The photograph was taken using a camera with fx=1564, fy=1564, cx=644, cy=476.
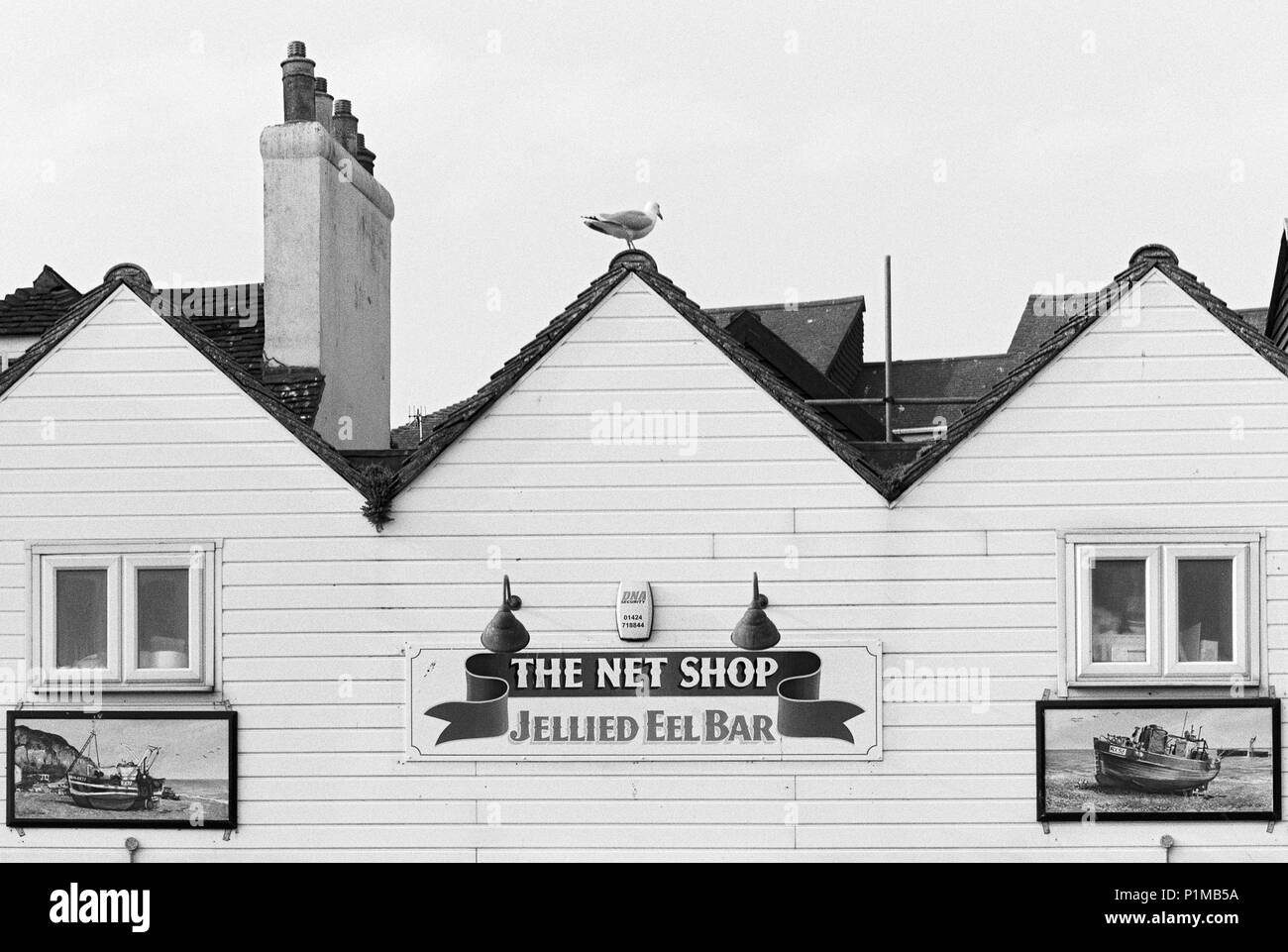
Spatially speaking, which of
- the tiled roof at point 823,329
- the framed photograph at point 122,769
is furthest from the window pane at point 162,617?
the tiled roof at point 823,329

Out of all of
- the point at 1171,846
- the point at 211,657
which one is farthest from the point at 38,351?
the point at 1171,846

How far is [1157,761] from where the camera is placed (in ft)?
34.1

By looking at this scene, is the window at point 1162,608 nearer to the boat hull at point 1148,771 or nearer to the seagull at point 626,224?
the boat hull at point 1148,771

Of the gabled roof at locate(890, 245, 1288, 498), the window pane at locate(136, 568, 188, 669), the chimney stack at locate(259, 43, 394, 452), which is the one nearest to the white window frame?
the window pane at locate(136, 568, 188, 669)

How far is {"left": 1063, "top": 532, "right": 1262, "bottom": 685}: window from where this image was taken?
34.0 feet

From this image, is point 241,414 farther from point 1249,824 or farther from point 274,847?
point 1249,824

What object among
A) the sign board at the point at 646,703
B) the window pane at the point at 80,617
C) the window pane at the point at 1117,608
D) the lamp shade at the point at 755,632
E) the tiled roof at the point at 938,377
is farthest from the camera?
the tiled roof at the point at 938,377

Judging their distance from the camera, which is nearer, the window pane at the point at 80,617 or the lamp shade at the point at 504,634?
the lamp shade at the point at 504,634

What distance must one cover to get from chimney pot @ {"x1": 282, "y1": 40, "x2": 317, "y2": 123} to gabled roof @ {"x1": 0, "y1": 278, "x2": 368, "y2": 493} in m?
3.17

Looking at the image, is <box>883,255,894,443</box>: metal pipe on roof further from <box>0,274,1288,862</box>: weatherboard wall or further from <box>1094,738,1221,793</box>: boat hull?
<box>1094,738,1221,793</box>: boat hull

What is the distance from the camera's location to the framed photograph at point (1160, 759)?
10.4 m

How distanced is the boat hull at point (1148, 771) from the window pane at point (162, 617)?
632 cm

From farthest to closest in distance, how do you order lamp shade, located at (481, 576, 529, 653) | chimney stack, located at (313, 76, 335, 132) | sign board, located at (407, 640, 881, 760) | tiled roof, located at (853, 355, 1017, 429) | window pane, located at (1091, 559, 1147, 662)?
1. tiled roof, located at (853, 355, 1017, 429)
2. chimney stack, located at (313, 76, 335, 132)
3. sign board, located at (407, 640, 881, 760)
4. window pane, located at (1091, 559, 1147, 662)
5. lamp shade, located at (481, 576, 529, 653)

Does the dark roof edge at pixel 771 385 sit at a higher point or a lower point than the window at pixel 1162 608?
higher
